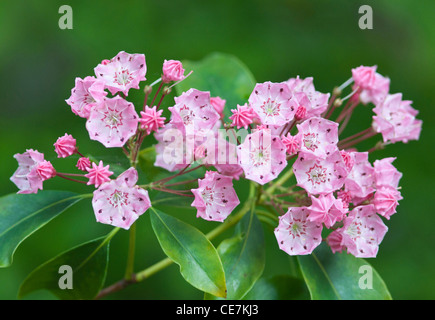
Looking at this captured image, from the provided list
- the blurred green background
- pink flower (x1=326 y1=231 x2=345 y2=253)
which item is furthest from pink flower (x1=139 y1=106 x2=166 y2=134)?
the blurred green background

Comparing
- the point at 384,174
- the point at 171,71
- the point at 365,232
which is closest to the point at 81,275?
the point at 171,71

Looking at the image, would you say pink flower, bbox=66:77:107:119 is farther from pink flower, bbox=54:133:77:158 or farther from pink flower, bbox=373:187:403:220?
pink flower, bbox=373:187:403:220

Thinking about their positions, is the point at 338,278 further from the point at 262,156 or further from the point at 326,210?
the point at 262,156

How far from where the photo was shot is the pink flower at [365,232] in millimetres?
1904

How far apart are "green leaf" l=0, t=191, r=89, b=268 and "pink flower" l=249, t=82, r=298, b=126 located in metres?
0.78

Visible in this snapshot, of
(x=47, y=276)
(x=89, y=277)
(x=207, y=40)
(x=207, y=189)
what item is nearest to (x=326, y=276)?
(x=207, y=189)

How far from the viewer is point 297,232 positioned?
1871mm

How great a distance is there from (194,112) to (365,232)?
2.47 ft

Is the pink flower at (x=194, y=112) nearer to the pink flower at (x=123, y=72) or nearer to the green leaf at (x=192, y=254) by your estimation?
the pink flower at (x=123, y=72)

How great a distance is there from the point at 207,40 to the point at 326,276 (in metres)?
2.28

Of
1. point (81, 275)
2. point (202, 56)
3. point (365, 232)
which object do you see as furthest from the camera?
point (202, 56)

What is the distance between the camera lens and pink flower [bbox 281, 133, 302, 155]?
1.80 metres

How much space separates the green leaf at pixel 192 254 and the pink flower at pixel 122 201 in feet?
0.51

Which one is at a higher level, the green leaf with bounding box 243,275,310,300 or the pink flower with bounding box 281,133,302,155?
the pink flower with bounding box 281,133,302,155
